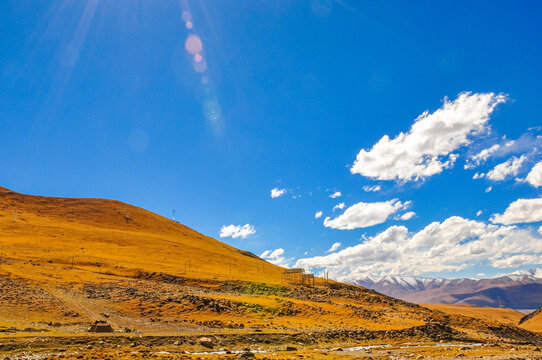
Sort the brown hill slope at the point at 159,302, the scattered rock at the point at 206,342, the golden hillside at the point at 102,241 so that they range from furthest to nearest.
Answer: the golden hillside at the point at 102,241
the brown hill slope at the point at 159,302
the scattered rock at the point at 206,342

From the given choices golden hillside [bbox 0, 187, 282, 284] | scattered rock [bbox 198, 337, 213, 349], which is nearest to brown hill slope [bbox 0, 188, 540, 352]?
golden hillside [bbox 0, 187, 282, 284]

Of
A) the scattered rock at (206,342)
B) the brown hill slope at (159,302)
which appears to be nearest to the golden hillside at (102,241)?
the brown hill slope at (159,302)

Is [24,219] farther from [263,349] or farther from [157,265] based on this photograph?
[263,349]

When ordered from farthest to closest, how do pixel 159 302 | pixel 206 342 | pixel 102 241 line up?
pixel 102 241, pixel 159 302, pixel 206 342

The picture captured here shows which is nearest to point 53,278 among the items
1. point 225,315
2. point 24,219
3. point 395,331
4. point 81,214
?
point 225,315

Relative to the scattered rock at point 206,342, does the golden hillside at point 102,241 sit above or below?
above

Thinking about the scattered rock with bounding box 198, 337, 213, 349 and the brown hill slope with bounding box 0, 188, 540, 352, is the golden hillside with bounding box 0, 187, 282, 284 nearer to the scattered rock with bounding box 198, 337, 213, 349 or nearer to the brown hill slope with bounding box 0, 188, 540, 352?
the brown hill slope with bounding box 0, 188, 540, 352

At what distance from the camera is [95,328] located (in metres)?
26.0

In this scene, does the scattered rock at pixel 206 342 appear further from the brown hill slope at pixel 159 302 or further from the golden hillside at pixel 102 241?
the golden hillside at pixel 102 241

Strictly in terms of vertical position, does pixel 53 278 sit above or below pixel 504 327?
above

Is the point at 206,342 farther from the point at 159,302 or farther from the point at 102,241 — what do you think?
the point at 102,241

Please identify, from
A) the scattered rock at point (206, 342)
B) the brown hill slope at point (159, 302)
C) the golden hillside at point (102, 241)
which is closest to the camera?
the scattered rock at point (206, 342)

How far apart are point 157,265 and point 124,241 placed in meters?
30.5

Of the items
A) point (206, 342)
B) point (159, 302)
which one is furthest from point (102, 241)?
point (206, 342)
